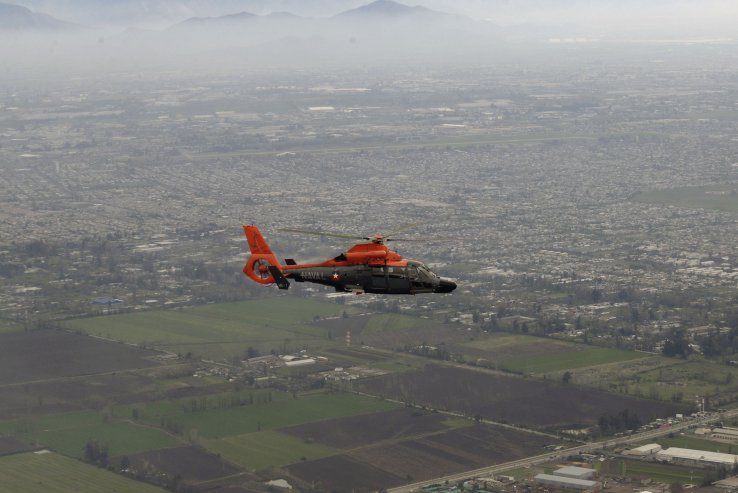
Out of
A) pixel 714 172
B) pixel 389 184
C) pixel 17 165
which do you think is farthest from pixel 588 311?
pixel 17 165

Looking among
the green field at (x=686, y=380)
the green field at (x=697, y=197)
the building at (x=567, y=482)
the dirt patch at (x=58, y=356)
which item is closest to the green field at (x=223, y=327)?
the dirt patch at (x=58, y=356)

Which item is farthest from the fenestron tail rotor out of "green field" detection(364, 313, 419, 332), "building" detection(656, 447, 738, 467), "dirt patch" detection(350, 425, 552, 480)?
"green field" detection(364, 313, 419, 332)

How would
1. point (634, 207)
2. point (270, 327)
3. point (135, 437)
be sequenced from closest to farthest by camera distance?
point (135, 437), point (270, 327), point (634, 207)

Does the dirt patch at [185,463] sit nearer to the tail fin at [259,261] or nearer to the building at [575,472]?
the building at [575,472]

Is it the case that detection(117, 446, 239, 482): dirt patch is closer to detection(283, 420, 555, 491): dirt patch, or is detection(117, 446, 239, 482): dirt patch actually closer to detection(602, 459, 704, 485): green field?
detection(283, 420, 555, 491): dirt patch

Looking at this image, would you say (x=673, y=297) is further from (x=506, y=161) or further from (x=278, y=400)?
(x=506, y=161)
